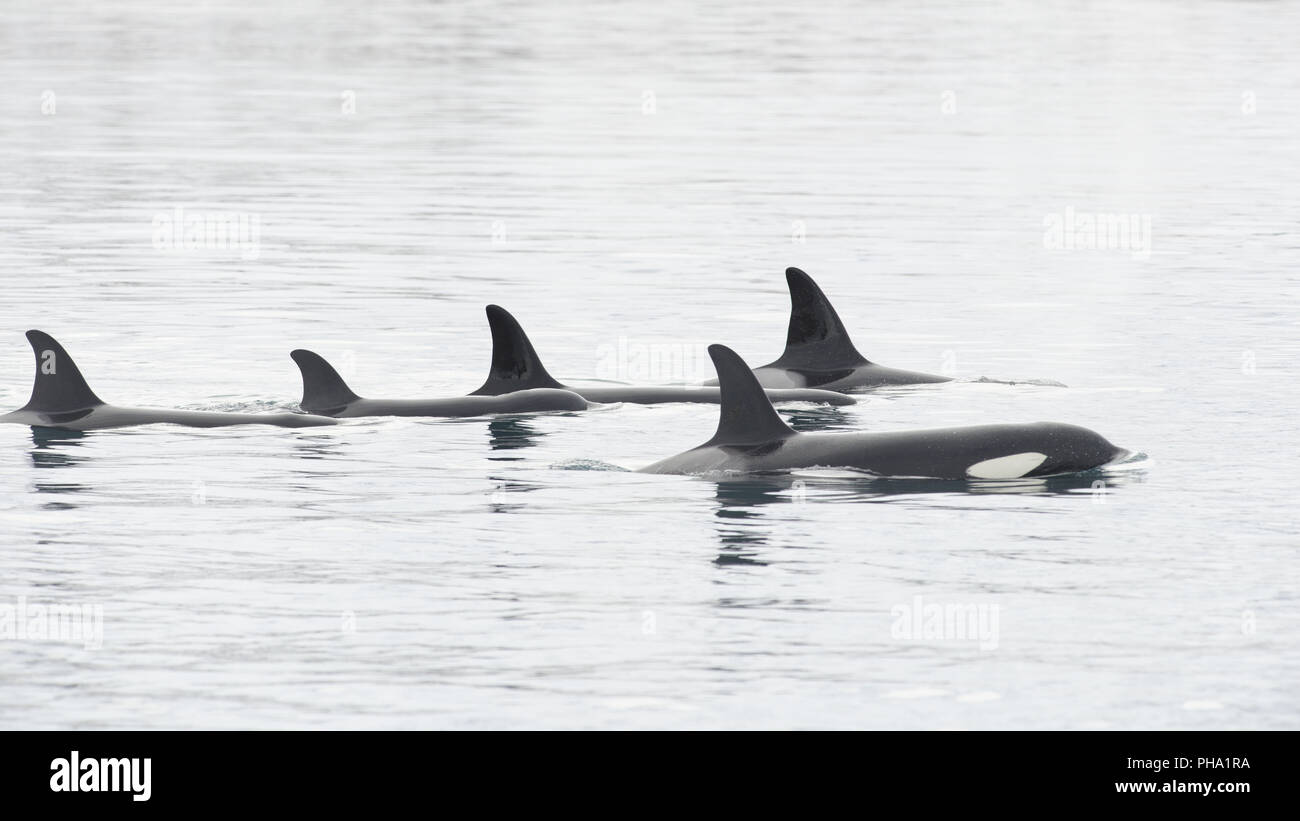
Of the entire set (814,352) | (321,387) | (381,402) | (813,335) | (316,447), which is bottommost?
(316,447)

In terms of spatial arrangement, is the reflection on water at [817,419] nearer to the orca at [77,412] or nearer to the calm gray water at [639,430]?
the calm gray water at [639,430]

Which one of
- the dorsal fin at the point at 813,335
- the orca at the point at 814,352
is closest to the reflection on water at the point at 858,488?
the orca at the point at 814,352

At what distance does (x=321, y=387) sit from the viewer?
2166 centimetres

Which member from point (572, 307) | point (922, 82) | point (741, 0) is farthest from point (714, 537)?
point (741, 0)

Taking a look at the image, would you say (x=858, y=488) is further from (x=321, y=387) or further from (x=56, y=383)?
(x=56, y=383)

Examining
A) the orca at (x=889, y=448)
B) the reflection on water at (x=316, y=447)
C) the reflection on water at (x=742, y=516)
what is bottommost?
the reflection on water at (x=742, y=516)

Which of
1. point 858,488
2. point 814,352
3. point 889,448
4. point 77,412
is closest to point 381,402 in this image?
point 77,412

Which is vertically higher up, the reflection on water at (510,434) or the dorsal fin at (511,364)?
the dorsal fin at (511,364)

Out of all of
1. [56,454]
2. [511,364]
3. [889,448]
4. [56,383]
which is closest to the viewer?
[889,448]

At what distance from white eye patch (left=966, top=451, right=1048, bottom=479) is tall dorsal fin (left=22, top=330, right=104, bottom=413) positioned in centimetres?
836

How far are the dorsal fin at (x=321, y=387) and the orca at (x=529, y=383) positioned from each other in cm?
148

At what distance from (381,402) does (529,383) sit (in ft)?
5.46

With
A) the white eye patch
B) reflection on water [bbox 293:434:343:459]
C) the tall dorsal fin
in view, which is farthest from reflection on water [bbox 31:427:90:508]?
the white eye patch

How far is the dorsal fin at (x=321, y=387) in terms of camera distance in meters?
21.5
